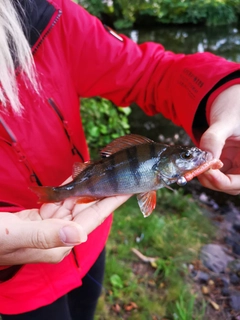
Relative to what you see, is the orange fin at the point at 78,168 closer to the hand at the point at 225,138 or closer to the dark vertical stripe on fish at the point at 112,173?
the dark vertical stripe on fish at the point at 112,173

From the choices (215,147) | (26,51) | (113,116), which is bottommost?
(113,116)

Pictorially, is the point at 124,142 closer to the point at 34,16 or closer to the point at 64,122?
the point at 64,122

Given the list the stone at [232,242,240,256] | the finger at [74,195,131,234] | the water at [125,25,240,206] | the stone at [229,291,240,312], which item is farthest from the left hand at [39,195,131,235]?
the water at [125,25,240,206]

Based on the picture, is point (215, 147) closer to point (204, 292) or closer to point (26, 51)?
point (26, 51)

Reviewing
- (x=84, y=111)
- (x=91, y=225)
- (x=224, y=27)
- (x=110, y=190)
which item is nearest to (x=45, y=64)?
(x=110, y=190)

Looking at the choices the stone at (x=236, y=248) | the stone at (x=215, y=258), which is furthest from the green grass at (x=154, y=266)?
the stone at (x=236, y=248)

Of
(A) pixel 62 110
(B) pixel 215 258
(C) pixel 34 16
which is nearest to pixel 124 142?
(A) pixel 62 110
